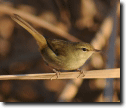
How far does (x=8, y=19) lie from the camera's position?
3.22 feet

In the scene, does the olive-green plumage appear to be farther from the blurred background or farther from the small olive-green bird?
the blurred background

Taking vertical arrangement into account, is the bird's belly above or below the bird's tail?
below

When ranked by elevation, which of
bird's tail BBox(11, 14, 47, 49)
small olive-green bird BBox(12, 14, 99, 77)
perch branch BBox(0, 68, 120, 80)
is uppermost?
bird's tail BBox(11, 14, 47, 49)

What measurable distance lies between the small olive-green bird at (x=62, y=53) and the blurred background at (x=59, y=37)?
10 centimetres

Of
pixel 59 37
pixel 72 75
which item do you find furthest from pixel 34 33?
pixel 72 75

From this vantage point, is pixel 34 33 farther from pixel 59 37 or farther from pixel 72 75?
pixel 72 75

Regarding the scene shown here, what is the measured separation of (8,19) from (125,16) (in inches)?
27.8

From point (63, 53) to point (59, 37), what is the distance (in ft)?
0.56

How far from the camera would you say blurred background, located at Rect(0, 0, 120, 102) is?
3.07ft

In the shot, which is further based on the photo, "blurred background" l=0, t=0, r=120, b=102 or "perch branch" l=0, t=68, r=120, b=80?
"blurred background" l=0, t=0, r=120, b=102

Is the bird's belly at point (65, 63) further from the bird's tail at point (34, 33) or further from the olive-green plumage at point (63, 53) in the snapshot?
the bird's tail at point (34, 33)

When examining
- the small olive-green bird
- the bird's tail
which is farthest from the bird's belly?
the bird's tail

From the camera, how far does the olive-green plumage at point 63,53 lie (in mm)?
800

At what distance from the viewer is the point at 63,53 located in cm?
82
